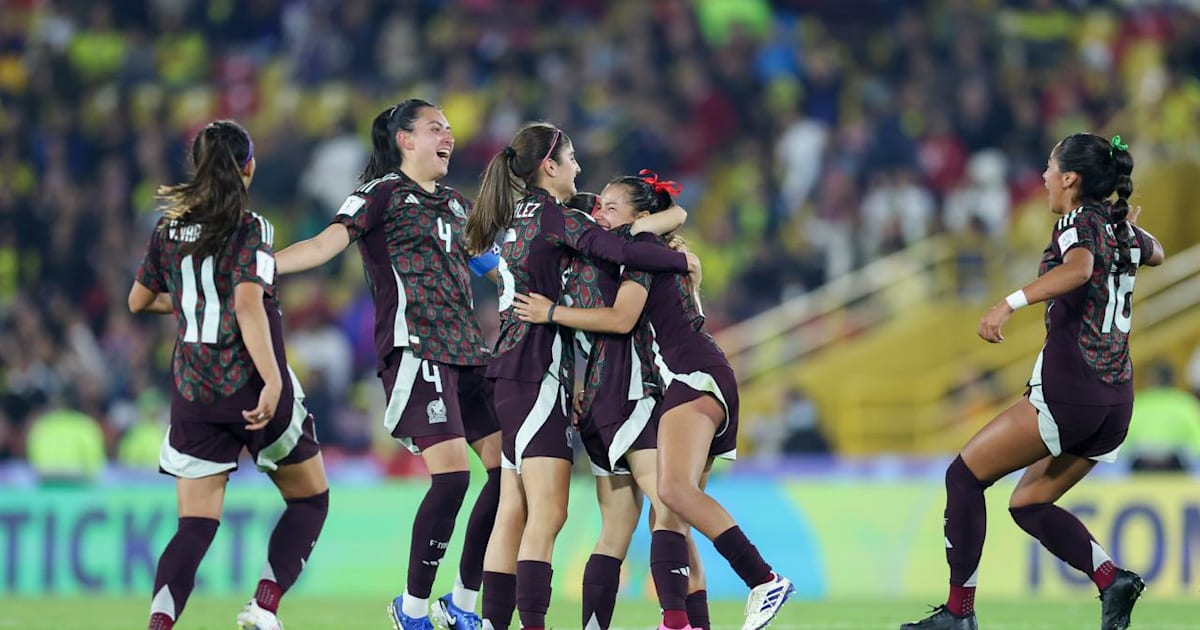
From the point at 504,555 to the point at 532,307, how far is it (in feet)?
3.27

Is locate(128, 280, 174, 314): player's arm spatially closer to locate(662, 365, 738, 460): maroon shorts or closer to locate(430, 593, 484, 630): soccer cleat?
locate(430, 593, 484, 630): soccer cleat

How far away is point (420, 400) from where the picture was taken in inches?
283

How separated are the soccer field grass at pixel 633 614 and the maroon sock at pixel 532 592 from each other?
7.07ft

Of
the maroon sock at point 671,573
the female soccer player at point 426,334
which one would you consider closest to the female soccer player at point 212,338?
the female soccer player at point 426,334

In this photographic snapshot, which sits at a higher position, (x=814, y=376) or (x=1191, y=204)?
(x=1191, y=204)

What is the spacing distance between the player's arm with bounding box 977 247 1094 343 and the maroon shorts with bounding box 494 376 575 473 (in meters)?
1.65

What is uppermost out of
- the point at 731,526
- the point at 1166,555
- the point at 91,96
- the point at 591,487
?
the point at 91,96

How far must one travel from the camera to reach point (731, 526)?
21.8 feet

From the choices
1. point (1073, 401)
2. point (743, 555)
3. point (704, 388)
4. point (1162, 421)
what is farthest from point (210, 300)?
point (1162, 421)

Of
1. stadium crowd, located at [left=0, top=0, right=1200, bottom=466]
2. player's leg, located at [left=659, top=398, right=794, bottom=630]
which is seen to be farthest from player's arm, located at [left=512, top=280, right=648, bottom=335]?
stadium crowd, located at [left=0, top=0, right=1200, bottom=466]

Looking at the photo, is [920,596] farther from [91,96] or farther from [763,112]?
[91,96]

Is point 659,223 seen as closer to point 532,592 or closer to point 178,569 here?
point 532,592

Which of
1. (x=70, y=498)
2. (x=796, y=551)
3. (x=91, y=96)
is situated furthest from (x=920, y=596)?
(x=91, y=96)

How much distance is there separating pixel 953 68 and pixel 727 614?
8.98 metres
